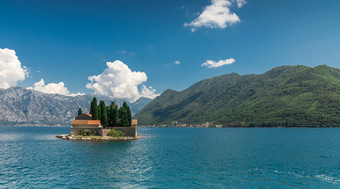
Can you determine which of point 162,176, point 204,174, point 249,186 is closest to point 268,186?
point 249,186

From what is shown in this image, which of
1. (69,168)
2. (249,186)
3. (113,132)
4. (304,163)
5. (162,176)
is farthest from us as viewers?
(113,132)

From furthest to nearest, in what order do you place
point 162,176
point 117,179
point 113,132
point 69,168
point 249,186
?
1. point 113,132
2. point 69,168
3. point 162,176
4. point 117,179
5. point 249,186

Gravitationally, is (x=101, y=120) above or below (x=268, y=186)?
above

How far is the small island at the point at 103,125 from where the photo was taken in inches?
4163

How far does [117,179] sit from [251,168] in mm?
24857

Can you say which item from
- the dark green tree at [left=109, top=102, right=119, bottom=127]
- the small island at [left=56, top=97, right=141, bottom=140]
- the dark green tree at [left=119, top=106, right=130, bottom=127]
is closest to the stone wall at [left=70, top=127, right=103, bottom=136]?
the small island at [left=56, top=97, right=141, bottom=140]

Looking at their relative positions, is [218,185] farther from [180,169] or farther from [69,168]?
[69,168]

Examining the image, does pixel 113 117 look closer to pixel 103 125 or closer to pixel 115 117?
pixel 115 117

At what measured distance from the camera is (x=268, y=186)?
103ft

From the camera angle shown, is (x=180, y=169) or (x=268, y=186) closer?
(x=268, y=186)

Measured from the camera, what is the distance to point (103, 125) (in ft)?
364

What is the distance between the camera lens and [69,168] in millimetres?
42094

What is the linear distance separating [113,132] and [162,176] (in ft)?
247

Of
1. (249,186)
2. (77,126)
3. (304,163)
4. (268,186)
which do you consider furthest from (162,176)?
(77,126)
